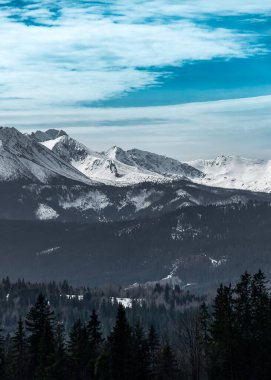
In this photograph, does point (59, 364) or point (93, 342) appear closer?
point (59, 364)

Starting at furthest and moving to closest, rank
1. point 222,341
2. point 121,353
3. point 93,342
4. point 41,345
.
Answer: point 93,342 → point 41,345 → point 121,353 → point 222,341

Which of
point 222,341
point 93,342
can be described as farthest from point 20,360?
point 222,341

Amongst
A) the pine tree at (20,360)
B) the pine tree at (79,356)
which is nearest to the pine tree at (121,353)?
the pine tree at (79,356)

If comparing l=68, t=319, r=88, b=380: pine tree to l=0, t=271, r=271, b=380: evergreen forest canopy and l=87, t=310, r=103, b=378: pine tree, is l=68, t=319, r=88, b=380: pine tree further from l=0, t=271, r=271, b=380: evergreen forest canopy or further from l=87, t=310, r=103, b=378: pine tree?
l=87, t=310, r=103, b=378: pine tree

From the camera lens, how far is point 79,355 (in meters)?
138

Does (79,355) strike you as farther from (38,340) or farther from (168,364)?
(168,364)

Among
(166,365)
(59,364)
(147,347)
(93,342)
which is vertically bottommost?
(59,364)

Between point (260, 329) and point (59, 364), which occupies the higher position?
point (260, 329)

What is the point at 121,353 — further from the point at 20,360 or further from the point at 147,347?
the point at 20,360

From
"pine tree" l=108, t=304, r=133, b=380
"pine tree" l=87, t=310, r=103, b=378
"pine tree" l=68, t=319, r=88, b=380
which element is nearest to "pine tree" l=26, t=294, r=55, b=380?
"pine tree" l=68, t=319, r=88, b=380

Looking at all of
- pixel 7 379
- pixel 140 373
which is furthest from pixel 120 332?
pixel 7 379

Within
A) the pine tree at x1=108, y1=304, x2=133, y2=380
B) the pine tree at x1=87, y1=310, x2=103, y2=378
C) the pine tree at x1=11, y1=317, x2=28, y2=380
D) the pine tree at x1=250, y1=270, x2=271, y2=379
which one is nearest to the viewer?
the pine tree at x1=250, y1=270, x2=271, y2=379

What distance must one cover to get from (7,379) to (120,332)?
23038mm

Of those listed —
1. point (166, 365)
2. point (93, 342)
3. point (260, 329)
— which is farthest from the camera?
point (166, 365)
